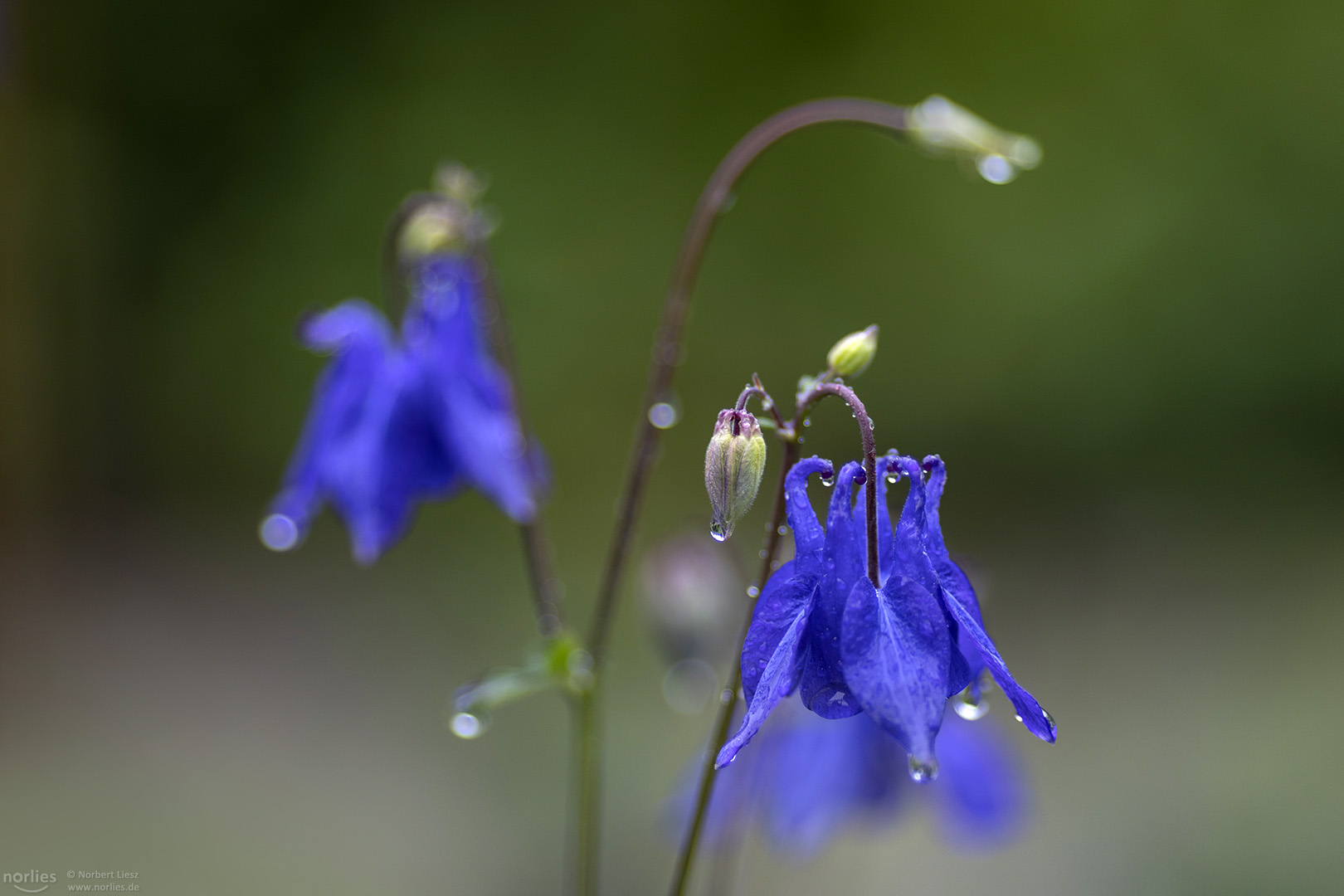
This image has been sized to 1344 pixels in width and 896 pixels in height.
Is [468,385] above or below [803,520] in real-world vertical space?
above

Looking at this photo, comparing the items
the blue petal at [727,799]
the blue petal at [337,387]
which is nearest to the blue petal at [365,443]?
the blue petal at [337,387]

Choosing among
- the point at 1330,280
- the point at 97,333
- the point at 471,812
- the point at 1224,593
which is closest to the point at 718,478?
the point at 471,812

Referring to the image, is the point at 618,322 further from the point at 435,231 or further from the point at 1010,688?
the point at 1010,688

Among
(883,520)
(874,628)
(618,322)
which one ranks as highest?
(618,322)

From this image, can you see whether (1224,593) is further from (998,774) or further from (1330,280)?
(998,774)

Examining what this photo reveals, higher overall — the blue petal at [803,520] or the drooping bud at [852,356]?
the drooping bud at [852,356]

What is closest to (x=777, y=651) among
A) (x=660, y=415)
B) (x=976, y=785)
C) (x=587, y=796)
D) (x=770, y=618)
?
(x=770, y=618)

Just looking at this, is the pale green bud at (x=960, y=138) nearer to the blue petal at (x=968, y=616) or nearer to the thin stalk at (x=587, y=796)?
the blue petal at (x=968, y=616)

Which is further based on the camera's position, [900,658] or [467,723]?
[467,723]
